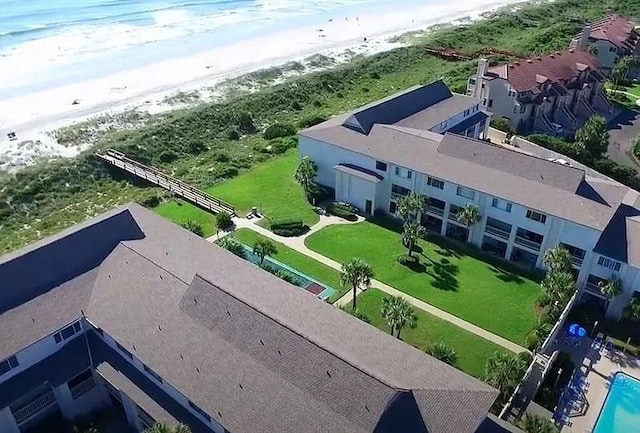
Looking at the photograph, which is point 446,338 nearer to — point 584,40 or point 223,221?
point 223,221

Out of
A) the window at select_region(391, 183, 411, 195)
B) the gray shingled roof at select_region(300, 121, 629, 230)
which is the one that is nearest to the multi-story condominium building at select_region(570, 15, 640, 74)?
the gray shingled roof at select_region(300, 121, 629, 230)

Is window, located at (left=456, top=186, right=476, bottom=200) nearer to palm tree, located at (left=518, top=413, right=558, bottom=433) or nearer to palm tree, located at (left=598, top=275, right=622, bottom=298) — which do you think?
palm tree, located at (left=598, top=275, right=622, bottom=298)

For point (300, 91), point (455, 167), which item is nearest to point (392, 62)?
point (300, 91)

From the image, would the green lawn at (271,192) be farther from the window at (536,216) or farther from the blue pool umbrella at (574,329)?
the blue pool umbrella at (574,329)

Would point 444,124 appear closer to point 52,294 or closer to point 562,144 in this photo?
point 562,144

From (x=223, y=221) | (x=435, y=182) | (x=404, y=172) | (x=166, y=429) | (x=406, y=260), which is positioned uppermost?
(x=404, y=172)

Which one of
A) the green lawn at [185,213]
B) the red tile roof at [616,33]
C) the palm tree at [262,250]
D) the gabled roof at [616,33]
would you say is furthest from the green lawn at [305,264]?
the red tile roof at [616,33]

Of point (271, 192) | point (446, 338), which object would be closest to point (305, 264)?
point (446, 338)

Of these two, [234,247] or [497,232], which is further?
[497,232]
